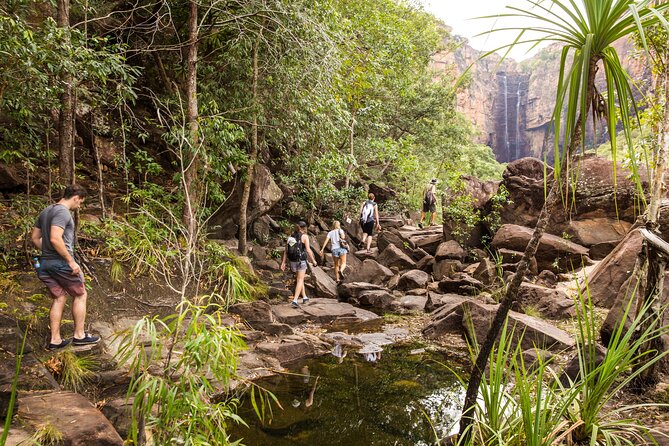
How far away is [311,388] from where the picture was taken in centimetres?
491

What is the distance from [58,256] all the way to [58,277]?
0.21 m

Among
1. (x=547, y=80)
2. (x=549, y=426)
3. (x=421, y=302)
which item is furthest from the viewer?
(x=547, y=80)

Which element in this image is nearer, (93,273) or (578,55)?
(578,55)

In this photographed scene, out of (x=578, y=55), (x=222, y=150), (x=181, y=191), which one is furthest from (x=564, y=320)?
(x=181, y=191)

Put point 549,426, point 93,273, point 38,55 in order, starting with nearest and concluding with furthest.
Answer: point 549,426
point 38,55
point 93,273

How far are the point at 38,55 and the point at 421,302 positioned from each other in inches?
305

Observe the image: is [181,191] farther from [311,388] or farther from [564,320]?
[564,320]

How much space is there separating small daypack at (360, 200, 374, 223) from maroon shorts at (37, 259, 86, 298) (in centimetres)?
863

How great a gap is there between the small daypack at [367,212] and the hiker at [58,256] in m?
8.52

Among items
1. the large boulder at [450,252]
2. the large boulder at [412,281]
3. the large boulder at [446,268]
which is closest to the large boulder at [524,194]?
the large boulder at [450,252]

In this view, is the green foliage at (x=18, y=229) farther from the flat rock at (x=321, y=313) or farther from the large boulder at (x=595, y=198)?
the large boulder at (x=595, y=198)

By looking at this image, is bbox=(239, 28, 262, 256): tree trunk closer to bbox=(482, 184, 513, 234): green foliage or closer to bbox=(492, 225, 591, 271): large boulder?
bbox=(492, 225, 591, 271): large boulder

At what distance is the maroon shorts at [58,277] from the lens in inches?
161

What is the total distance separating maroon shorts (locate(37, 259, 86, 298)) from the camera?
4.10 meters
